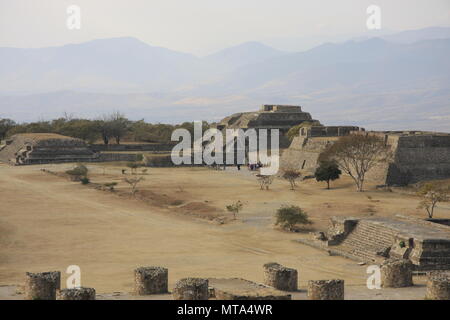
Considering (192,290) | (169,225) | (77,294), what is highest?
(77,294)

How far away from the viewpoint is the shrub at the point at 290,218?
1460 inches

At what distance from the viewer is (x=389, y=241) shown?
30594 millimetres

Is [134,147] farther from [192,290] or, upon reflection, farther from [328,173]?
[192,290]

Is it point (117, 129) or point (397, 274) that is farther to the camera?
point (117, 129)

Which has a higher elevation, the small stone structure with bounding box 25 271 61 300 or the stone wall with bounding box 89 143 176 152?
the stone wall with bounding box 89 143 176 152

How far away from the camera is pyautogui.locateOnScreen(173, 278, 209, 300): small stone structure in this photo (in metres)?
19.0

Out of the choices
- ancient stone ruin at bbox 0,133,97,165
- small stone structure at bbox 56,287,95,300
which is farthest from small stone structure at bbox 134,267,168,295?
ancient stone ruin at bbox 0,133,97,165

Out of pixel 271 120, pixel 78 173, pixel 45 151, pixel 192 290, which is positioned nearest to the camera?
pixel 192 290

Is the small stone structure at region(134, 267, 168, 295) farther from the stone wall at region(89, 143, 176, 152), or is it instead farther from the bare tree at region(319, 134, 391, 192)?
the stone wall at region(89, 143, 176, 152)

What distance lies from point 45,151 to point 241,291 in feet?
188

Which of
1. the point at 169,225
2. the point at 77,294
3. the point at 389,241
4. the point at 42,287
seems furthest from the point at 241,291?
the point at 169,225

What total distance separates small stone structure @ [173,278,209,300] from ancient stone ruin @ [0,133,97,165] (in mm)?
55834

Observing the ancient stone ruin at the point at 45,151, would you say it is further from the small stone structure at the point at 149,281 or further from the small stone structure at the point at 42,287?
the small stone structure at the point at 42,287

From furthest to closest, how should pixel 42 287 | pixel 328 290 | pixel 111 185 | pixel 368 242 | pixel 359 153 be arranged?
1. pixel 111 185
2. pixel 359 153
3. pixel 368 242
4. pixel 42 287
5. pixel 328 290
